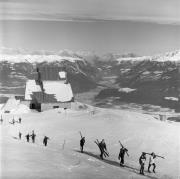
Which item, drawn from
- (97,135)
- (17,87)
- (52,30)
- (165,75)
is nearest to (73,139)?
(97,135)

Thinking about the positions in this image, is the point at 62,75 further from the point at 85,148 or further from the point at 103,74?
the point at 85,148

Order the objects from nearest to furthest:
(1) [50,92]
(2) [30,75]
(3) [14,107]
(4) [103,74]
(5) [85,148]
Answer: (5) [85,148], (4) [103,74], (1) [50,92], (3) [14,107], (2) [30,75]

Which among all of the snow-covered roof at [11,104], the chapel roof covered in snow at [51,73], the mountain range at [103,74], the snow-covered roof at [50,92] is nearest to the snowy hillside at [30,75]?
the mountain range at [103,74]

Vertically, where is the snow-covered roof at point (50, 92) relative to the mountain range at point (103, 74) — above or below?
below

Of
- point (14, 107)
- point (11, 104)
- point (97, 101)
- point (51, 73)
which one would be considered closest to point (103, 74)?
point (97, 101)

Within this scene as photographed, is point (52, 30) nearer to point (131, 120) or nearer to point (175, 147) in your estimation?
point (131, 120)

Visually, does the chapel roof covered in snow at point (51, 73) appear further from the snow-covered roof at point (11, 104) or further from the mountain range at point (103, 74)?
the snow-covered roof at point (11, 104)
